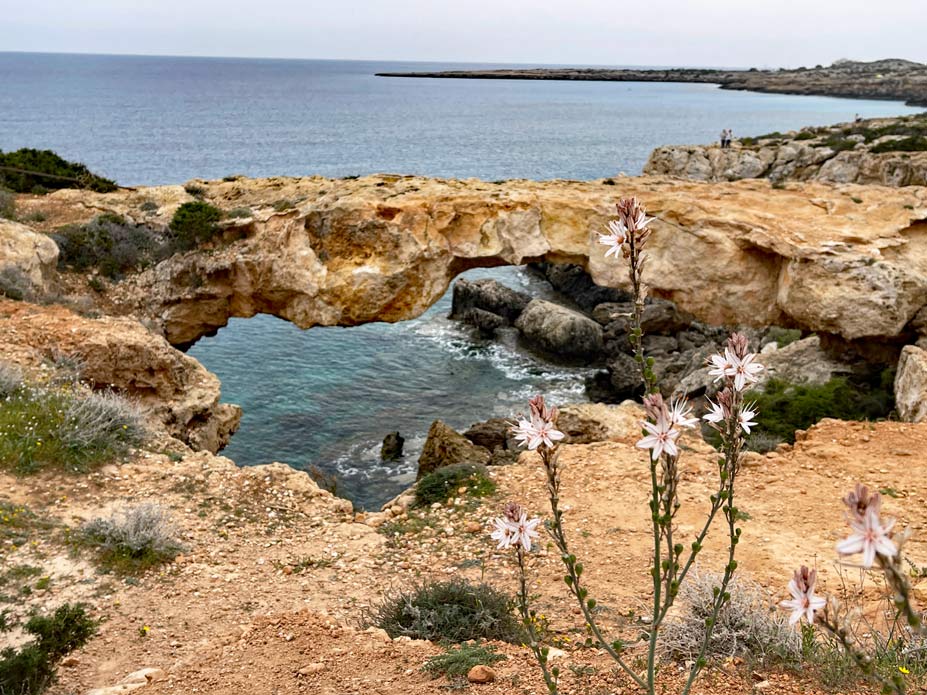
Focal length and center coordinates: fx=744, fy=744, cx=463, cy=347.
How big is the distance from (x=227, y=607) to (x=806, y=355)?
16423 mm

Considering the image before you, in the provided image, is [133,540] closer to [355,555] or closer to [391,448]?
[355,555]

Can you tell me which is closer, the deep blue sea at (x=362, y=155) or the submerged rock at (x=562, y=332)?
the deep blue sea at (x=362, y=155)

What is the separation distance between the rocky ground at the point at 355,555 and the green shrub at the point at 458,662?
104 millimetres

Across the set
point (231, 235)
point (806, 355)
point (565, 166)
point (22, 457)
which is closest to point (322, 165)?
point (565, 166)

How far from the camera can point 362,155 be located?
64500mm

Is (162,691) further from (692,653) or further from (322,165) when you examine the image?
(322,165)

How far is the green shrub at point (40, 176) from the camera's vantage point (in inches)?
810

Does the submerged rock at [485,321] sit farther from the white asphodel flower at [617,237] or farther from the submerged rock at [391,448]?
the white asphodel flower at [617,237]

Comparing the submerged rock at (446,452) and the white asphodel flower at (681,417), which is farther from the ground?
the white asphodel flower at (681,417)

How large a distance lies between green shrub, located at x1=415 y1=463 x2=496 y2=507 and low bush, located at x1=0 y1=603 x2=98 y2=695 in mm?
5016

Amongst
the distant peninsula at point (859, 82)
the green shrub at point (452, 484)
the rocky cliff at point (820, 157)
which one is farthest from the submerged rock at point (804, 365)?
the distant peninsula at point (859, 82)

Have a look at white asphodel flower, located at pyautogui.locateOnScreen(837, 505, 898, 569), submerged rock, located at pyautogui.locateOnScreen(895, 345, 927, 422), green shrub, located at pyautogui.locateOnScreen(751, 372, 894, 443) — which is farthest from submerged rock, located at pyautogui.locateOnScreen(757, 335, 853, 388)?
white asphodel flower, located at pyautogui.locateOnScreen(837, 505, 898, 569)

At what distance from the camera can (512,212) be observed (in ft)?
56.3

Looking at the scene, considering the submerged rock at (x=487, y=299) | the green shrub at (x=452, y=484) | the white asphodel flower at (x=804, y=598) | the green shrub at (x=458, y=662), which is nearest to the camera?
the white asphodel flower at (x=804, y=598)
